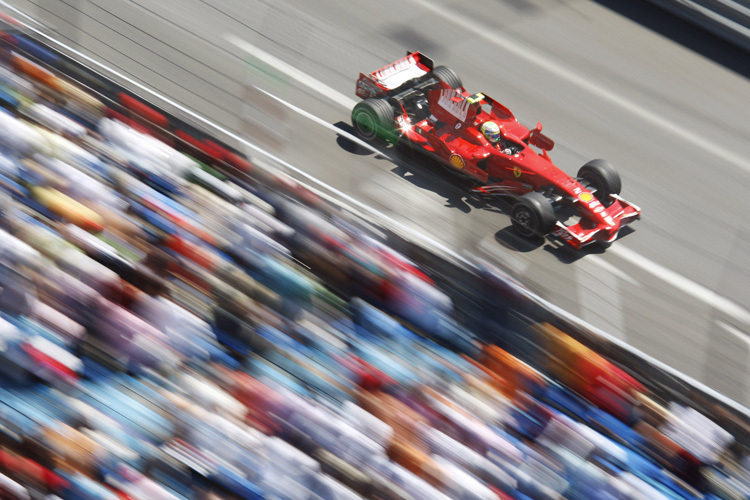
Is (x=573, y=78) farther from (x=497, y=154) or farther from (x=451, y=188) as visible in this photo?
(x=451, y=188)

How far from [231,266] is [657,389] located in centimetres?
273

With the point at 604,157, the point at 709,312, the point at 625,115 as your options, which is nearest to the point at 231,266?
the point at 709,312

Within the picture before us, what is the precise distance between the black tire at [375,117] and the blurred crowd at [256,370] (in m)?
2.26

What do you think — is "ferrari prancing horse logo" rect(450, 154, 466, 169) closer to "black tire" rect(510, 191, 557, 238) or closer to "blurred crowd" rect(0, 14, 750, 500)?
"black tire" rect(510, 191, 557, 238)

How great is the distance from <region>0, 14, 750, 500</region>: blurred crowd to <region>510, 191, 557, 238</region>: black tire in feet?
6.79

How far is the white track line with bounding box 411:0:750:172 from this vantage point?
Answer: 9125 millimetres

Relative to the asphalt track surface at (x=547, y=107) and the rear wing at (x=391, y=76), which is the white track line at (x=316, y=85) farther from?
the rear wing at (x=391, y=76)

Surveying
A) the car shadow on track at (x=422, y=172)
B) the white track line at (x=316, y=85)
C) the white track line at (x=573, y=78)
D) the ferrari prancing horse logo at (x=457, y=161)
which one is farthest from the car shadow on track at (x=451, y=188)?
the white track line at (x=573, y=78)

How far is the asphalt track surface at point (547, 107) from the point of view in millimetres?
5559

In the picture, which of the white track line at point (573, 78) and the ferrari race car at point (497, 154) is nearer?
the ferrari race car at point (497, 154)

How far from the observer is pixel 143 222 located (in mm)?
5316

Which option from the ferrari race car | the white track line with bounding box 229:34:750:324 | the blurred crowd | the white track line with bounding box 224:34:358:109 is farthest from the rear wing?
the blurred crowd

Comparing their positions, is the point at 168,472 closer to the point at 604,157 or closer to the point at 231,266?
the point at 231,266

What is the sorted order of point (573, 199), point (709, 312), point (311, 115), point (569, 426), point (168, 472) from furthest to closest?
point (311, 115)
point (573, 199)
point (709, 312)
point (569, 426)
point (168, 472)
